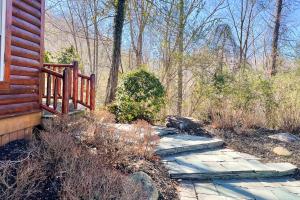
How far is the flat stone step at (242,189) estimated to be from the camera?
3930mm

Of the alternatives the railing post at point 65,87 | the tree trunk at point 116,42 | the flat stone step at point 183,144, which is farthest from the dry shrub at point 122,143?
the tree trunk at point 116,42

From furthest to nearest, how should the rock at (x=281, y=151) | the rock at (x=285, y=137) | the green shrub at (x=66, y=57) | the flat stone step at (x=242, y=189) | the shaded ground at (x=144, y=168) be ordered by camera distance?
the green shrub at (x=66, y=57)
the rock at (x=285, y=137)
the rock at (x=281, y=151)
the flat stone step at (x=242, y=189)
the shaded ground at (x=144, y=168)

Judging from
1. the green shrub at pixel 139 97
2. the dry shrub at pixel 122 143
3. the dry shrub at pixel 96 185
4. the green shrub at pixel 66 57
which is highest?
the green shrub at pixel 66 57

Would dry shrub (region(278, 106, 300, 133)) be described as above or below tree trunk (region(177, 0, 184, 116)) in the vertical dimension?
below

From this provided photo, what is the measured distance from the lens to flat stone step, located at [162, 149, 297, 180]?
4.50m

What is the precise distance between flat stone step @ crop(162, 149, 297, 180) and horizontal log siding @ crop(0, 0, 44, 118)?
90.9 inches

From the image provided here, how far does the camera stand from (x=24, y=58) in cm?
489

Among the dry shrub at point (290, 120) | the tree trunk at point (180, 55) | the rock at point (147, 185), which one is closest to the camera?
the rock at point (147, 185)

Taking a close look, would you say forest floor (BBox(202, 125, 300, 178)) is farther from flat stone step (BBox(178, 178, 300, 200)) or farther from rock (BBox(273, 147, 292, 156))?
flat stone step (BBox(178, 178, 300, 200))

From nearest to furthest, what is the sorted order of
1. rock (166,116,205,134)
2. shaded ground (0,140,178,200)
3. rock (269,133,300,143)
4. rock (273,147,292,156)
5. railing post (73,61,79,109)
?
shaded ground (0,140,178,200)
rock (273,147,292,156)
railing post (73,61,79,109)
rock (269,133,300,143)
rock (166,116,205,134)

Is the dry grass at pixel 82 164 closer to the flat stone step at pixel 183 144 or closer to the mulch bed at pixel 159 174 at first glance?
the mulch bed at pixel 159 174

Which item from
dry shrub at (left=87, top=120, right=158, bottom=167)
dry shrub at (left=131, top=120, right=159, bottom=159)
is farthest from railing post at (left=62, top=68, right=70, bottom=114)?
dry shrub at (left=131, top=120, right=159, bottom=159)

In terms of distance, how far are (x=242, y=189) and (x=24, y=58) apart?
11.8ft

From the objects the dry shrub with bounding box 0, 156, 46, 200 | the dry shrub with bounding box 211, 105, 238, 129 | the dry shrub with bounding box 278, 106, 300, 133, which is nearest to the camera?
the dry shrub with bounding box 0, 156, 46, 200
